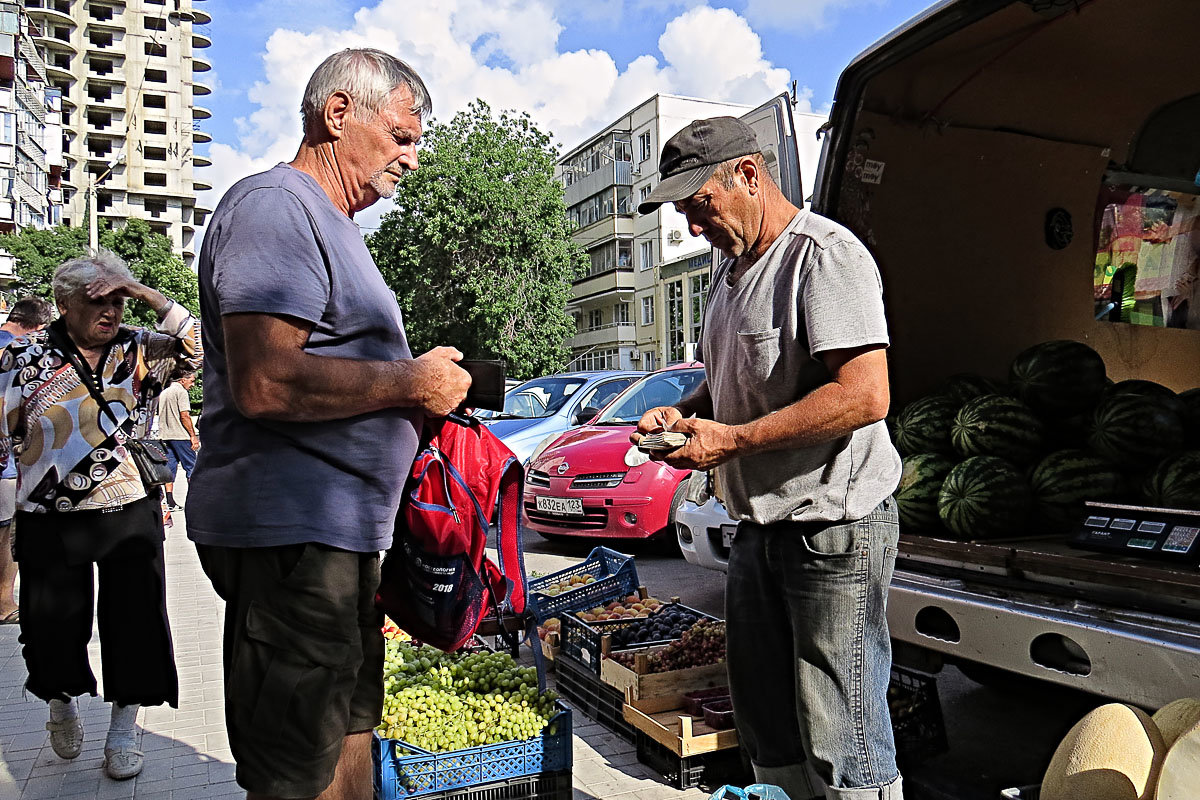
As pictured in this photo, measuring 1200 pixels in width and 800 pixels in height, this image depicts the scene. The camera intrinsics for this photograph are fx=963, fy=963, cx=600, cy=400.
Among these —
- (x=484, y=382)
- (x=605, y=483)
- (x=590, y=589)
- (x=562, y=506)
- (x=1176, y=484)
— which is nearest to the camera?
(x=484, y=382)

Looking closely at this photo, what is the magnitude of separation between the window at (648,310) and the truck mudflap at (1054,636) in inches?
2205

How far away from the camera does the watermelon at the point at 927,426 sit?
4586 mm

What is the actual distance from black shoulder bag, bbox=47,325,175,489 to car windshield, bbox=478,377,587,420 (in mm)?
7763

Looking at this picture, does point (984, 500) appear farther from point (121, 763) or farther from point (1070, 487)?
point (121, 763)

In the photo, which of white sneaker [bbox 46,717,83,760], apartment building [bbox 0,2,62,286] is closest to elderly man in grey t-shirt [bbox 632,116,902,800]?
white sneaker [bbox 46,717,83,760]

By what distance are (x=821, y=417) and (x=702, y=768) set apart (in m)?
2.21

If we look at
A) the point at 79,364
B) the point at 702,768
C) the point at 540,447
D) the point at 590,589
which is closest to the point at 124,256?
the point at 540,447

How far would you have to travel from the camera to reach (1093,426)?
15.0 feet

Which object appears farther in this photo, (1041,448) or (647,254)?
(647,254)

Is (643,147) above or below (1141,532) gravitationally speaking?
above

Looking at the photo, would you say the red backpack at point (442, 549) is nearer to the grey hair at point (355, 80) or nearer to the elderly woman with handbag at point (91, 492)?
the grey hair at point (355, 80)

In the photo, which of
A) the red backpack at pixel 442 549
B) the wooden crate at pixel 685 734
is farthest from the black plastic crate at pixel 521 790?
the red backpack at pixel 442 549

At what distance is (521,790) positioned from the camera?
11.9 feet

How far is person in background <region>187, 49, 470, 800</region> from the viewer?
7.07 ft
